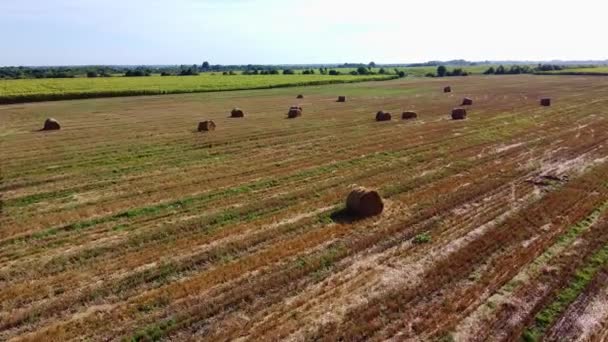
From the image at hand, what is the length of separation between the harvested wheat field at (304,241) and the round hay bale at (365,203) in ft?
1.13

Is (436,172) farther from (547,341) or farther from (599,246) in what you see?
(547,341)

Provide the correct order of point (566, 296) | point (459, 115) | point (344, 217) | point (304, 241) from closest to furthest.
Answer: point (566, 296) → point (304, 241) → point (344, 217) → point (459, 115)

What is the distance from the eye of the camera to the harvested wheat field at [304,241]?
7.85 meters

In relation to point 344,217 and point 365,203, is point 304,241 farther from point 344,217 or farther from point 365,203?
point 365,203

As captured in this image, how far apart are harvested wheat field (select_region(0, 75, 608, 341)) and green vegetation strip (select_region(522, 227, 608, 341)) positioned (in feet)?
0.12

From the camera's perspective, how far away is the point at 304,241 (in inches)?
432

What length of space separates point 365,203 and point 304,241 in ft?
7.87

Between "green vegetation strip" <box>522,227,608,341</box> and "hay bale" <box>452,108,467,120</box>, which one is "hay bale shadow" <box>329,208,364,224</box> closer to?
"green vegetation strip" <box>522,227,608,341</box>

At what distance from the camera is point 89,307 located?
8328mm

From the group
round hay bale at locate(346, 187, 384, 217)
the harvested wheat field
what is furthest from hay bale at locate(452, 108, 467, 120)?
round hay bale at locate(346, 187, 384, 217)

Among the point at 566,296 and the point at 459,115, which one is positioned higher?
the point at 459,115

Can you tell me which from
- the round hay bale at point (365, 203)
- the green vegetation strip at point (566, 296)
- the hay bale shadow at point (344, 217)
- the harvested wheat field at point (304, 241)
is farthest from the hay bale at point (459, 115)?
the green vegetation strip at point (566, 296)

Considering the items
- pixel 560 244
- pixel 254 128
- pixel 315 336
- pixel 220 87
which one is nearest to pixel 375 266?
pixel 315 336

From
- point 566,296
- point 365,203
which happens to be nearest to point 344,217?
point 365,203
